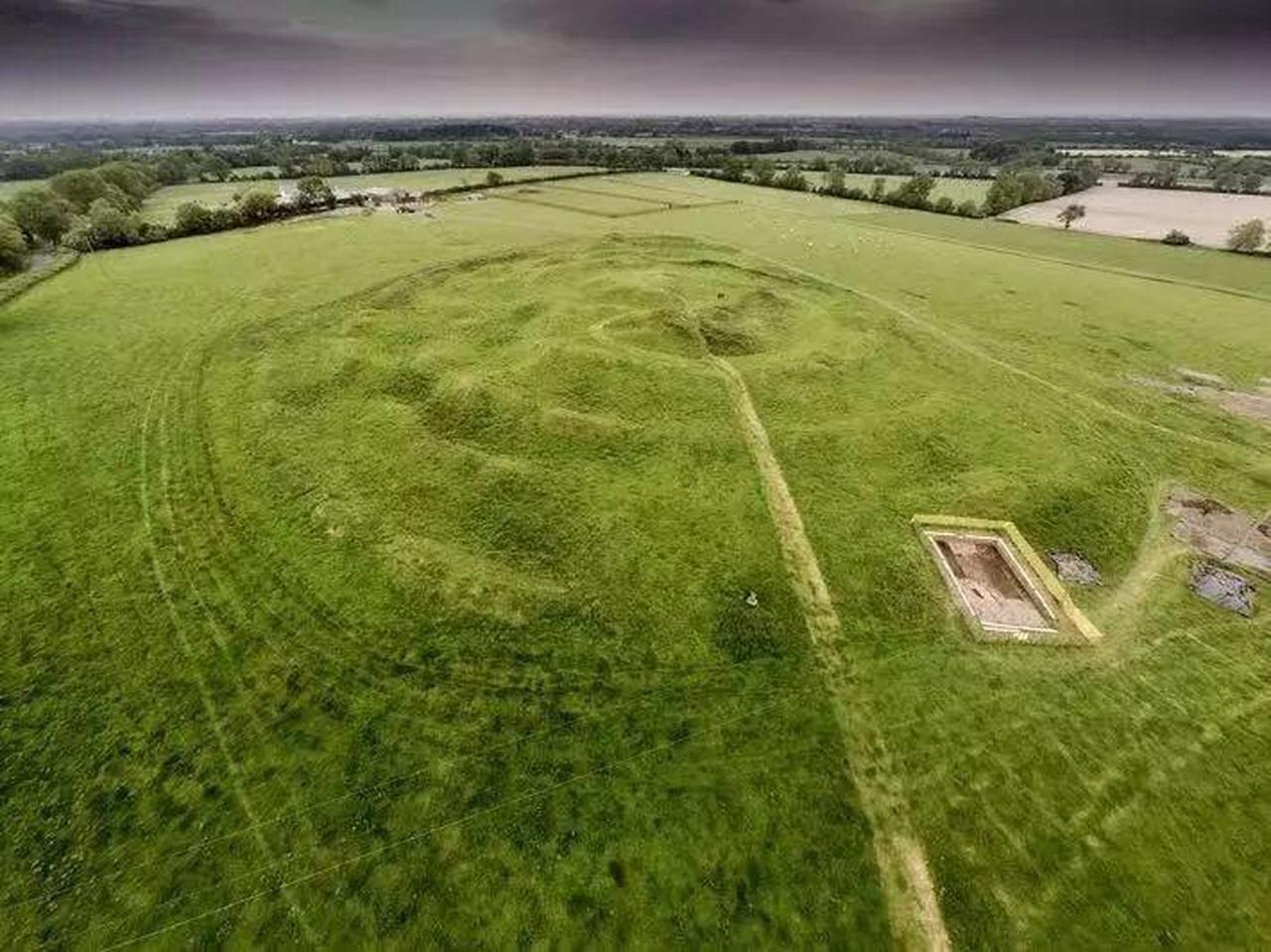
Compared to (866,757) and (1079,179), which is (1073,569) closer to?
(866,757)

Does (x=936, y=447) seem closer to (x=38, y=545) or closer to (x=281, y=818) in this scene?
(x=281, y=818)

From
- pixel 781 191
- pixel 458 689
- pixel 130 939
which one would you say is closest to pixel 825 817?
pixel 458 689

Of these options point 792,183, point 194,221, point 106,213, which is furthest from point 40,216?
point 792,183

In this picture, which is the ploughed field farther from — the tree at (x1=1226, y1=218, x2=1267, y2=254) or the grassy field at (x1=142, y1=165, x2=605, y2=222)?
the grassy field at (x1=142, y1=165, x2=605, y2=222)

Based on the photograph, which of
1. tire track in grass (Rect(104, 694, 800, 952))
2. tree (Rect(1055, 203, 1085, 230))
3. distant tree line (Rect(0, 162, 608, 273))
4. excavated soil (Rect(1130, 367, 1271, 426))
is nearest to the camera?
tire track in grass (Rect(104, 694, 800, 952))

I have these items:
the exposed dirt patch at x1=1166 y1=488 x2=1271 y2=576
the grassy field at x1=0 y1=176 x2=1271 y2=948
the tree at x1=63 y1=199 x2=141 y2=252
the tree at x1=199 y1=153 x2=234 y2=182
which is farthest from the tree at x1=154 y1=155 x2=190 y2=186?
the exposed dirt patch at x1=1166 y1=488 x2=1271 y2=576

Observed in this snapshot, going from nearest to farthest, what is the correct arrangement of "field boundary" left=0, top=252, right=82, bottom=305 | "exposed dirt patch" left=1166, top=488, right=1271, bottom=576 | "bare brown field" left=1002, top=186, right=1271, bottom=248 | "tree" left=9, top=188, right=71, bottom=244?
"exposed dirt patch" left=1166, top=488, right=1271, bottom=576 → "field boundary" left=0, top=252, right=82, bottom=305 → "tree" left=9, top=188, right=71, bottom=244 → "bare brown field" left=1002, top=186, right=1271, bottom=248
